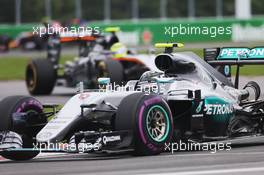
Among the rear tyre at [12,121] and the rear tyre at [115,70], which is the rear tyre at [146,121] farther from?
the rear tyre at [115,70]

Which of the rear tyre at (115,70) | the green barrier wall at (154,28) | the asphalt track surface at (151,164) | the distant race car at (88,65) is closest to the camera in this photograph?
the asphalt track surface at (151,164)

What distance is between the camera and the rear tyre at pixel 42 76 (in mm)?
22906

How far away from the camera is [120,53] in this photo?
22.4m

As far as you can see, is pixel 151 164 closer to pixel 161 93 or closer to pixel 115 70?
pixel 161 93

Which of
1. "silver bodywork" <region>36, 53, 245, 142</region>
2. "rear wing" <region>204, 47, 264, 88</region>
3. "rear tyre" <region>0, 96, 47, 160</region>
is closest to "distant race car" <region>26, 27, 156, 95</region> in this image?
"rear wing" <region>204, 47, 264, 88</region>

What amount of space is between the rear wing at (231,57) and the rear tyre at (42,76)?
10.5 m

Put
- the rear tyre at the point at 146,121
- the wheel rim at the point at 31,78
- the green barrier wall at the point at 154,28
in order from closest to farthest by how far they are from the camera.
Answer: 1. the rear tyre at the point at 146,121
2. the wheel rim at the point at 31,78
3. the green barrier wall at the point at 154,28

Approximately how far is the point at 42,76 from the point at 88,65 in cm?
138

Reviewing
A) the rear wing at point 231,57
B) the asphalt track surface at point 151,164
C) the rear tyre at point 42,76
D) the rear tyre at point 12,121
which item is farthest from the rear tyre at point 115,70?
→ the asphalt track surface at point 151,164

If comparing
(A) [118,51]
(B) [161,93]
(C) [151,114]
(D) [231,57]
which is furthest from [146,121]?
(A) [118,51]

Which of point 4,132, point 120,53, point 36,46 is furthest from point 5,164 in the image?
point 36,46

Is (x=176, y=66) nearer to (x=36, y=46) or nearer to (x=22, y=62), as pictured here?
(x=22, y=62)

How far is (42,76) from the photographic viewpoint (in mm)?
23047

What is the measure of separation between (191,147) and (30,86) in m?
12.3
